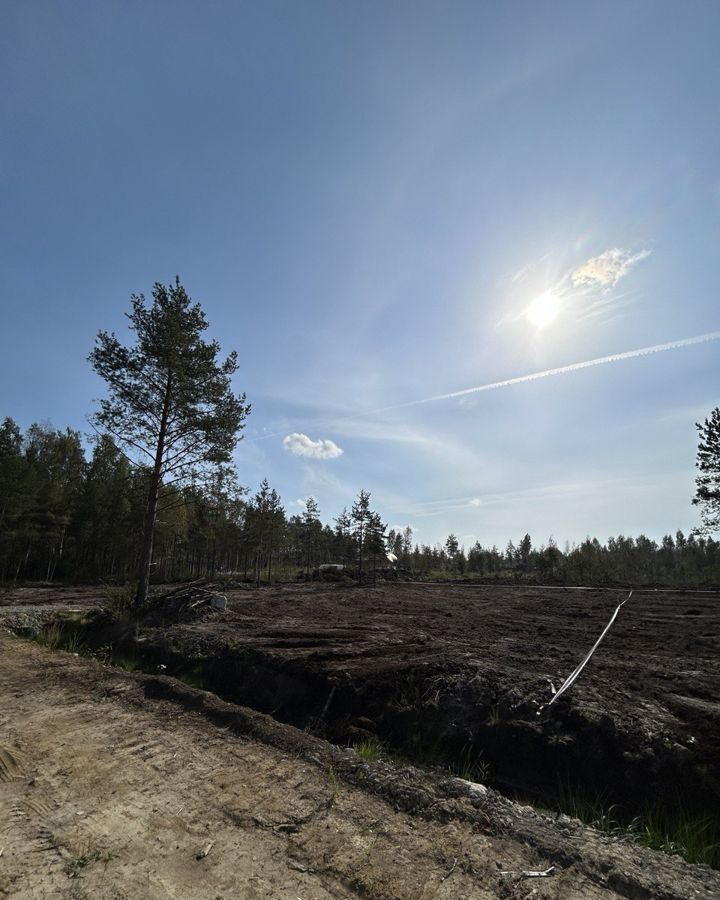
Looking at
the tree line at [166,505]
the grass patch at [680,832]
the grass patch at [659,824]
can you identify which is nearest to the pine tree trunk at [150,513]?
the tree line at [166,505]

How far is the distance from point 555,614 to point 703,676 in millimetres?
8862

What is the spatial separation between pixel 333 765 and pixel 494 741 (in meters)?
2.23

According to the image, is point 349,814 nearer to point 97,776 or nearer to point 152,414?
point 97,776

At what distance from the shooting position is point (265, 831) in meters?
3.29

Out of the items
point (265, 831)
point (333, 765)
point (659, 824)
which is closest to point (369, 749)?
point (333, 765)

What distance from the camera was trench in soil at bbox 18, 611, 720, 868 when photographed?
13.9ft

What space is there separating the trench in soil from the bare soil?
3cm

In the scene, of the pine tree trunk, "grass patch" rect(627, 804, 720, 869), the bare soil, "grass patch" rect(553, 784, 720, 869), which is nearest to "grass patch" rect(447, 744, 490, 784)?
the bare soil

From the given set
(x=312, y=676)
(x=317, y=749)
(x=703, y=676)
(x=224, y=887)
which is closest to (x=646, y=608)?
(x=703, y=676)

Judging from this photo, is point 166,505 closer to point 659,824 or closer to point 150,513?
point 150,513

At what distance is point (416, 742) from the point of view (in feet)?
18.7

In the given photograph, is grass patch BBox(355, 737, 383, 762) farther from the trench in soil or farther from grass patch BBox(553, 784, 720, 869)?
grass patch BBox(553, 784, 720, 869)

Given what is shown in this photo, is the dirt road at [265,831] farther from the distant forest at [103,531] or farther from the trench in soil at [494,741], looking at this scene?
the distant forest at [103,531]

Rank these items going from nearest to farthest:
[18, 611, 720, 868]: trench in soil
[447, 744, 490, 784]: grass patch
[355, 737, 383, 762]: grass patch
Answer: [18, 611, 720, 868]: trench in soil
[447, 744, 490, 784]: grass patch
[355, 737, 383, 762]: grass patch
